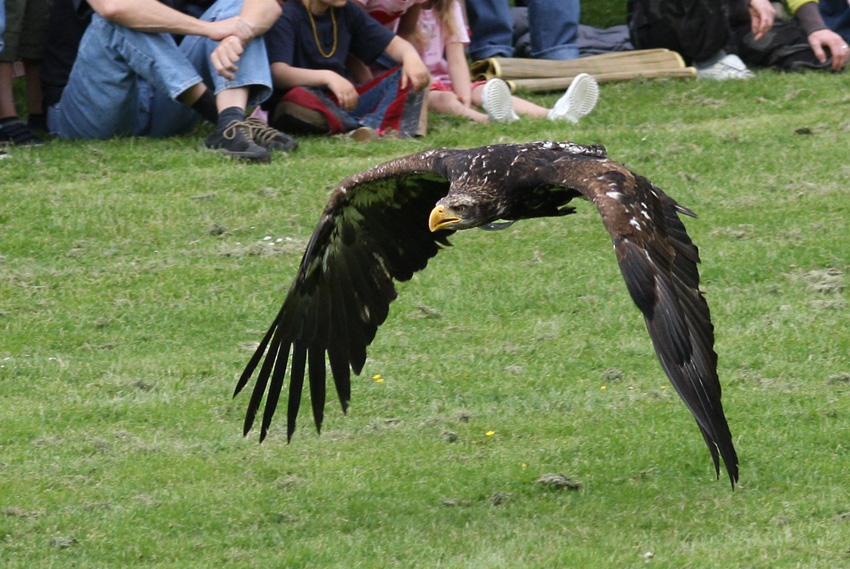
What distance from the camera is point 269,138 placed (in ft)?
28.5

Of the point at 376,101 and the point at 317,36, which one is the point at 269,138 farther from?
the point at 376,101

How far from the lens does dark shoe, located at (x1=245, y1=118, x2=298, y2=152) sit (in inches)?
341

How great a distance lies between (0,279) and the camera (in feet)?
23.0

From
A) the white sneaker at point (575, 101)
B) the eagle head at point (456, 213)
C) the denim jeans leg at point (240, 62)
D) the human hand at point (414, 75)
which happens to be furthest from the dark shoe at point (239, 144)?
the eagle head at point (456, 213)

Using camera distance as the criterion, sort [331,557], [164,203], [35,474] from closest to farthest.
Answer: [331,557] < [35,474] < [164,203]

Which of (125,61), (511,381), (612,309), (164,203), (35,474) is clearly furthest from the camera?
(125,61)

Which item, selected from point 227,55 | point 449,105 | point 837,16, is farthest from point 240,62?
point 837,16

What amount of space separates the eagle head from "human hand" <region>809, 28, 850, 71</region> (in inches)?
263

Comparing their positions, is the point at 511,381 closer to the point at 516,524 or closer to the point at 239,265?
the point at 516,524

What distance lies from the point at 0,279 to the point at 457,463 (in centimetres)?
315

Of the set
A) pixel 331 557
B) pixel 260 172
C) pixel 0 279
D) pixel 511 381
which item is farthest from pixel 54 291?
pixel 331 557

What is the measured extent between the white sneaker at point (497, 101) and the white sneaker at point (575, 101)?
0.34 m

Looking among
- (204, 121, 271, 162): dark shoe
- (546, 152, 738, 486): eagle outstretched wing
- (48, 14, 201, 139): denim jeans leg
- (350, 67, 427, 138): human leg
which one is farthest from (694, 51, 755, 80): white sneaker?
(546, 152, 738, 486): eagle outstretched wing

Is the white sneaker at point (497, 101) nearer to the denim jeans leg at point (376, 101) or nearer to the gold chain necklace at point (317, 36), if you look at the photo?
the denim jeans leg at point (376, 101)
